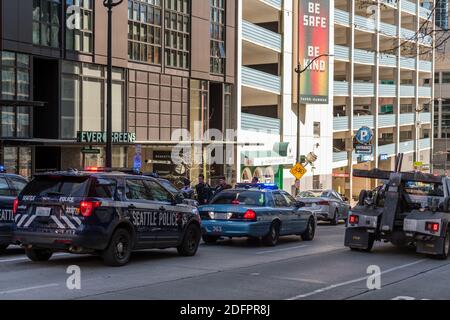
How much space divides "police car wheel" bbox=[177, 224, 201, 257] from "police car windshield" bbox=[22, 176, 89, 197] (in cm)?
325

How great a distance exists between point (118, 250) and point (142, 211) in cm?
101

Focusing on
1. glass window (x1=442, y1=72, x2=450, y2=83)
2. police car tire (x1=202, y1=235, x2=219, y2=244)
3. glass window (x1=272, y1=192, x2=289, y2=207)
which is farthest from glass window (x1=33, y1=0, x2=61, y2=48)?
glass window (x1=442, y1=72, x2=450, y2=83)

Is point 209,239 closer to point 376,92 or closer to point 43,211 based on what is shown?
point 43,211

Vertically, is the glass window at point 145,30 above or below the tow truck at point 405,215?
above

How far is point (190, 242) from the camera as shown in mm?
14977

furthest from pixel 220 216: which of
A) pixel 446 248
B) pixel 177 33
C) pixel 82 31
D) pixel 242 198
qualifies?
pixel 177 33

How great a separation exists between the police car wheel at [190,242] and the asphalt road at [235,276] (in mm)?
221

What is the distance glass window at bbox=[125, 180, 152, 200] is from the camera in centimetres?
1305

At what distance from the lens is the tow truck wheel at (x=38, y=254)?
13.1m

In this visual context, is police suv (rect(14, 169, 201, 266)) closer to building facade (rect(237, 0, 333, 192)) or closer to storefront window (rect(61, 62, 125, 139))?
storefront window (rect(61, 62, 125, 139))

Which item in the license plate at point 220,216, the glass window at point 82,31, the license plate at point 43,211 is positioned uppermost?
the glass window at point 82,31

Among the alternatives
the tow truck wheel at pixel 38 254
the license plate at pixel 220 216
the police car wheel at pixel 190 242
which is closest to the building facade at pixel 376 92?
the license plate at pixel 220 216

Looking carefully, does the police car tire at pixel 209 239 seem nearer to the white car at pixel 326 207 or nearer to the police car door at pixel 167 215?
the police car door at pixel 167 215
